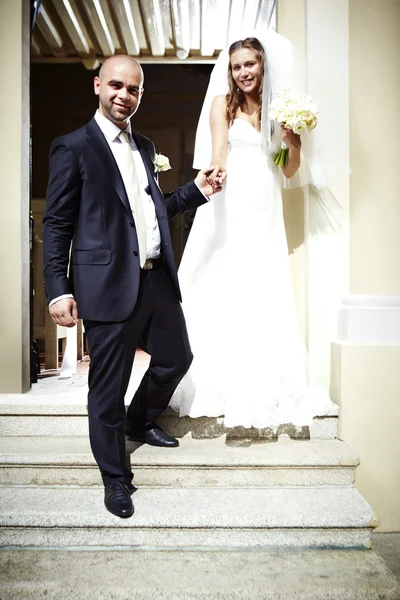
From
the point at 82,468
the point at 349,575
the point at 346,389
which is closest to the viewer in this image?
the point at 349,575

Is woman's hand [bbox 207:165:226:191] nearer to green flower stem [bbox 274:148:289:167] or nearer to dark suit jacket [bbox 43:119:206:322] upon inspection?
dark suit jacket [bbox 43:119:206:322]

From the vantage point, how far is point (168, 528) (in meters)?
2.54

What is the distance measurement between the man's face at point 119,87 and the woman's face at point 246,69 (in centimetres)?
94

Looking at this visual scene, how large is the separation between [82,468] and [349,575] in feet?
4.49

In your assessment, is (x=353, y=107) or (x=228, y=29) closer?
(x=353, y=107)

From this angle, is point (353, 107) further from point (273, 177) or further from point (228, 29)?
point (228, 29)

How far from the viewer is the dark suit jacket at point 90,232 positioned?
2.49 meters

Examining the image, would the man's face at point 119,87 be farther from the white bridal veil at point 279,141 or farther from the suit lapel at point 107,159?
the white bridal veil at point 279,141

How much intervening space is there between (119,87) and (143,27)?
2.66 meters

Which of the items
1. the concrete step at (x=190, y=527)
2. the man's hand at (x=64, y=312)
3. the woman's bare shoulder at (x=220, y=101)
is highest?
the woman's bare shoulder at (x=220, y=101)

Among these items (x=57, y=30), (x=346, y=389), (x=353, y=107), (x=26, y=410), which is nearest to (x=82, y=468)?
(x=26, y=410)

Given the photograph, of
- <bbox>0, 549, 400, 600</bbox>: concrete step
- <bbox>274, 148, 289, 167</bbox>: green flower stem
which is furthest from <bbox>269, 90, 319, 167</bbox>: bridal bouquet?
<bbox>0, 549, 400, 600</bbox>: concrete step

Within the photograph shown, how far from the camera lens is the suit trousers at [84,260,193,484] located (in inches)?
99.5

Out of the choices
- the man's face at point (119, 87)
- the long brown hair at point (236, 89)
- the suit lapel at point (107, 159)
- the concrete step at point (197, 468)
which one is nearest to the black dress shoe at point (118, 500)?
the concrete step at point (197, 468)
